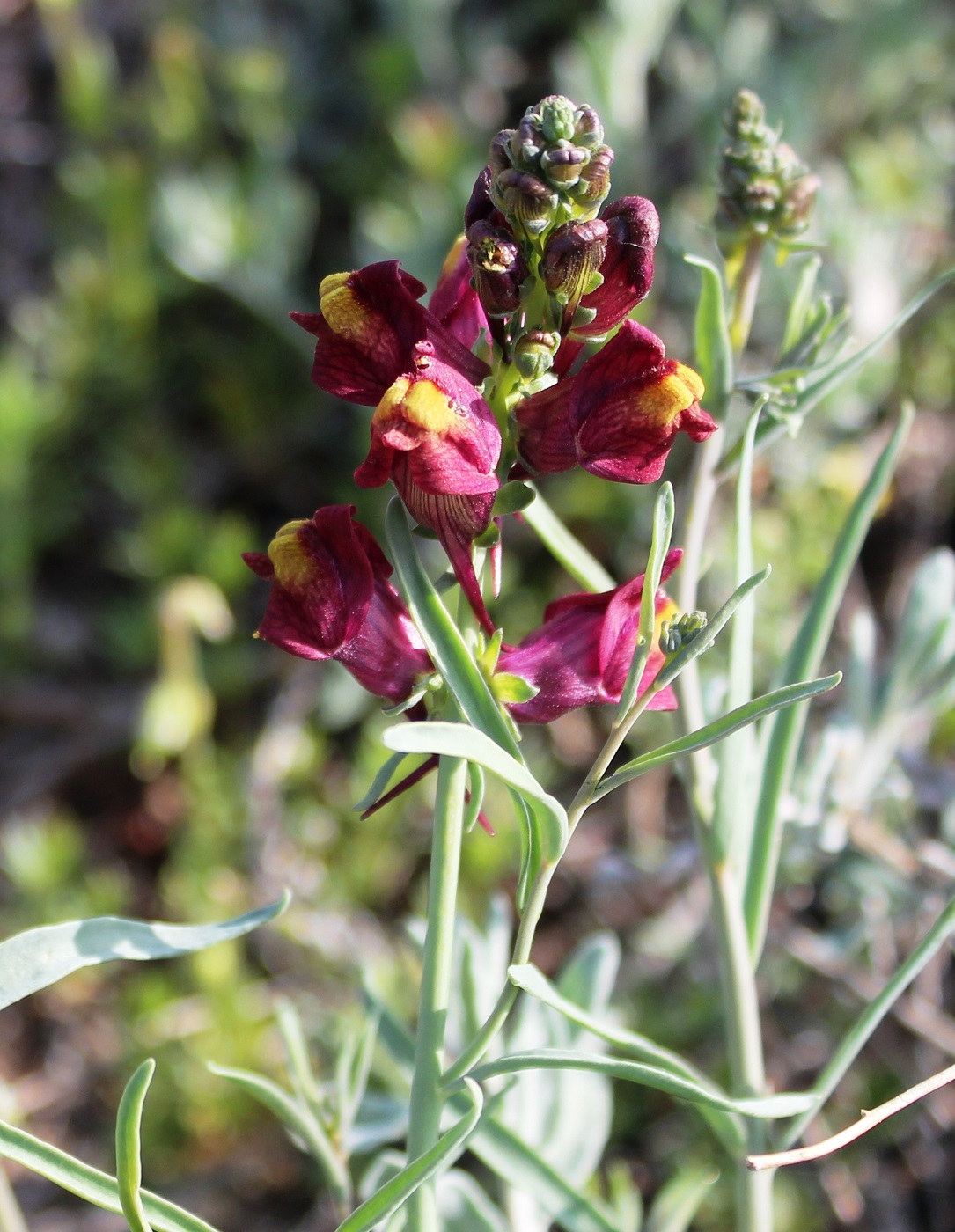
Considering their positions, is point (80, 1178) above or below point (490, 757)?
below

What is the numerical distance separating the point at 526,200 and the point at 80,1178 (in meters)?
0.84

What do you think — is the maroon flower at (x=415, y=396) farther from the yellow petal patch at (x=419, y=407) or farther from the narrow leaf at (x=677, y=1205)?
the narrow leaf at (x=677, y=1205)

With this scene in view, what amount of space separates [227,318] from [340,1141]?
247 cm

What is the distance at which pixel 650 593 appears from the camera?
0.84 m

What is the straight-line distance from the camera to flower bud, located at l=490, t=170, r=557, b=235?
32.0 inches

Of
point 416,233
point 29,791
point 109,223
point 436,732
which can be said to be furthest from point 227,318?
point 436,732

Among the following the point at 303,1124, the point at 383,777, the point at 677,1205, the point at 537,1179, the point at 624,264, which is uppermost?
the point at 624,264

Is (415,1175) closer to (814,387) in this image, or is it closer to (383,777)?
(383,777)

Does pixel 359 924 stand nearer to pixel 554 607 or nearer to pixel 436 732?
pixel 554 607

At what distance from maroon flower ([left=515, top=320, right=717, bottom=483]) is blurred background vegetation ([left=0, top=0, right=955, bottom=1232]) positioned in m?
1.05

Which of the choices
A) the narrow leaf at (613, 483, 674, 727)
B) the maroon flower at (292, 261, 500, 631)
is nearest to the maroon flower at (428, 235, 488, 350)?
the maroon flower at (292, 261, 500, 631)

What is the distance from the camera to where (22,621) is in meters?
2.65

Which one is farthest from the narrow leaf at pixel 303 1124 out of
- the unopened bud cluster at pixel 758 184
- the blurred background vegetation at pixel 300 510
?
the unopened bud cluster at pixel 758 184

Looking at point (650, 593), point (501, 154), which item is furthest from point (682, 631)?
point (501, 154)
